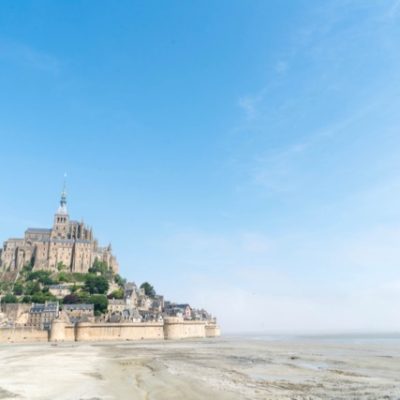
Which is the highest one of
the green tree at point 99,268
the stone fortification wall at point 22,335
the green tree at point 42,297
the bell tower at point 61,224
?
the bell tower at point 61,224

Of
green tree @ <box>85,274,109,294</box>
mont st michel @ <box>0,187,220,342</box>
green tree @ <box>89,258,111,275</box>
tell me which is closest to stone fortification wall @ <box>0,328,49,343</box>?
mont st michel @ <box>0,187,220,342</box>

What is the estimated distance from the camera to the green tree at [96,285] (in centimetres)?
9462

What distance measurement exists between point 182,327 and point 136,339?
9.55 m

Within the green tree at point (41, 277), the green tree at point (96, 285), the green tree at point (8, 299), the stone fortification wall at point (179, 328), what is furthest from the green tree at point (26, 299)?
the stone fortification wall at point (179, 328)

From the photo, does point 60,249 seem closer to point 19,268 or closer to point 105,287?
point 19,268

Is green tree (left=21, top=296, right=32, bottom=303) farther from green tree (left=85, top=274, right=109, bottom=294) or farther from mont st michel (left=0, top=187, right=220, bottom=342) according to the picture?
green tree (left=85, top=274, right=109, bottom=294)

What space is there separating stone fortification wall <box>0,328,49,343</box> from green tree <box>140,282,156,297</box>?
51424 mm

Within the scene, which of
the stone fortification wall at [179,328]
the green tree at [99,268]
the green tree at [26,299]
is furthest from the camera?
the green tree at [99,268]

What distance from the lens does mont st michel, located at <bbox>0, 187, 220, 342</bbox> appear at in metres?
70.2

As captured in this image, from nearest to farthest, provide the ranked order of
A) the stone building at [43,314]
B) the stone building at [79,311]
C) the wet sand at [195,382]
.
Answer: the wet sand at [195,382]
the stone building at [43,314]
the stone building at [79,311]

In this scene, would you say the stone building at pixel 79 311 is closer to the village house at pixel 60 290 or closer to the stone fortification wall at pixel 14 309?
the stone fortification wall at pixel 14 309

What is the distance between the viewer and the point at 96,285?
95375mm

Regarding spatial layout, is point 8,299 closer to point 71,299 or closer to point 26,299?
point 26,299

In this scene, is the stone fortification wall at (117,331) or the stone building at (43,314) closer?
the stone fortification wall at (117,331)
